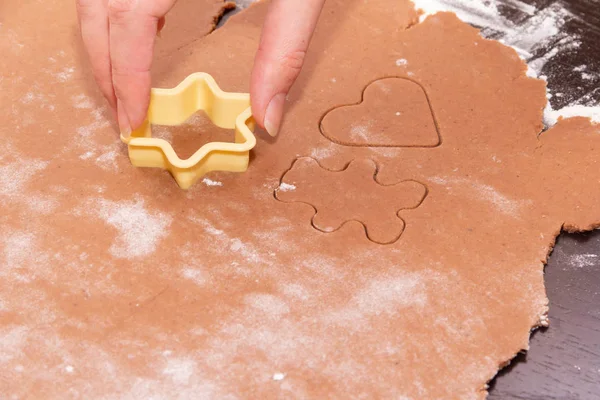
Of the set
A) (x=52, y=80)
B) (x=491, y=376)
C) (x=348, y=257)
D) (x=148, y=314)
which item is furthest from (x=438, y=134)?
(x=52, y=80)

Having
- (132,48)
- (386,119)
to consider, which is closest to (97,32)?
(132,48)

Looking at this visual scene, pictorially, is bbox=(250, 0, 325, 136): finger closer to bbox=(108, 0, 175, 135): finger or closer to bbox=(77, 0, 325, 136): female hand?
bbox=(77, 0, 325, 136): female hand

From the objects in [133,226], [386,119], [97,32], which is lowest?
[133,226]

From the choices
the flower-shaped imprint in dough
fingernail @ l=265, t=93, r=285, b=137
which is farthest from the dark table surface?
fingernail @ l=265, t=93, r=285, b=137

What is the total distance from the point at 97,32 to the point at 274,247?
1.82ft

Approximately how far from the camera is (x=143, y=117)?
1487 millimetres

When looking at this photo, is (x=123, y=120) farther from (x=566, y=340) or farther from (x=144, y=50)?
(x=566, y=340)

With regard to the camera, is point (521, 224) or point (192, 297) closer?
point (192, 297)

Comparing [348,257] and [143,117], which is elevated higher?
[143,117]

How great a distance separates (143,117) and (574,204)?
92 cm

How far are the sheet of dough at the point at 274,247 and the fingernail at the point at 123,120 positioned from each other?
0.11 metres

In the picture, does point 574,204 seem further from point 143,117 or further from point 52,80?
point 52,80

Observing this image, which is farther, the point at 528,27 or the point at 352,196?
the point at 528,27

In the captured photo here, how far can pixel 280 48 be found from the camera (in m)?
1.47
